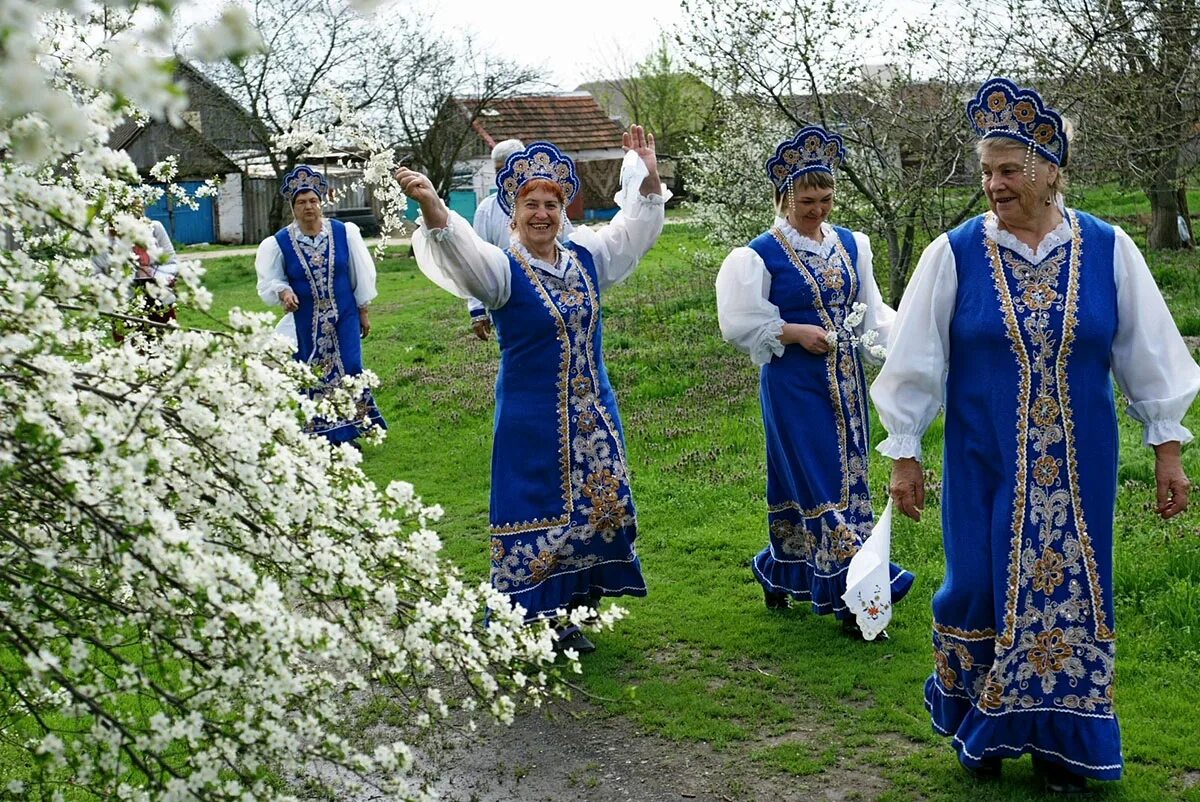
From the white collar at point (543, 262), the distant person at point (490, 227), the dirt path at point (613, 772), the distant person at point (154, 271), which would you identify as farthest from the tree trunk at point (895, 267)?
the distant person at point (154, 271)

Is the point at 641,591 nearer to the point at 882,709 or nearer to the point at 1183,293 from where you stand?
the point at 882,709

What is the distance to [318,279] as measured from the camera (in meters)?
9.87

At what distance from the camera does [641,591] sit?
5.97 meters

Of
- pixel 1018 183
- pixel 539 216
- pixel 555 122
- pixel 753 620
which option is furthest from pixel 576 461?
pixel 555 122

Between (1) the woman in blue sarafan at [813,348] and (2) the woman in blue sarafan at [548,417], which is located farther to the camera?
(1) the woman in blue sarafan at [813,348]

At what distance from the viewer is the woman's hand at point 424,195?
482 cm

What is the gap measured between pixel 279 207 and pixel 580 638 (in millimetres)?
25124

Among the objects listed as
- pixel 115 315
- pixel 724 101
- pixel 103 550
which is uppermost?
pixel 724 101

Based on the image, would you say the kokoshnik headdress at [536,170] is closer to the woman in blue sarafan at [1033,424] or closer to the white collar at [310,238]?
the woman in blue sarafan at [1033,424]

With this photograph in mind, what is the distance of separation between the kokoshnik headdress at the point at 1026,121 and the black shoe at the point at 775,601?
2568 millimetres

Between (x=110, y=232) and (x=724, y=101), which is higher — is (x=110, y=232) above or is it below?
below

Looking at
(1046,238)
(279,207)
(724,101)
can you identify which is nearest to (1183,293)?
(724,101)

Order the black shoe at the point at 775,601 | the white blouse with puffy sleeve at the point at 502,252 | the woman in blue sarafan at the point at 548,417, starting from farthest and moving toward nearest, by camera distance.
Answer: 1. the black shoe at the point at 775,601
2. the woman in blue sarafan at the point at 548,417
3. the white blouse with puffy sleeve at the point at 502,252

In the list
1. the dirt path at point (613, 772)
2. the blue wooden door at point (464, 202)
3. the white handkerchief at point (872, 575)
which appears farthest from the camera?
the blue wooden door at point (464, 202)
